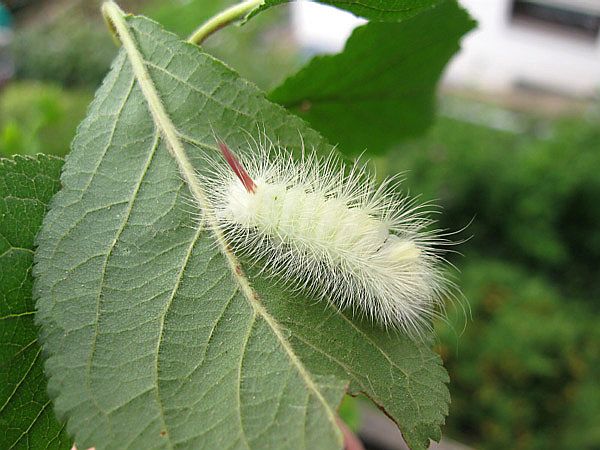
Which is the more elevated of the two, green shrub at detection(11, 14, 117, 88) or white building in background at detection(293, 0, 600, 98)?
white building in background at detection(293, 0, 600, 98)

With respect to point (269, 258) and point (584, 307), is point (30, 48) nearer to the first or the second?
point (584, 307)

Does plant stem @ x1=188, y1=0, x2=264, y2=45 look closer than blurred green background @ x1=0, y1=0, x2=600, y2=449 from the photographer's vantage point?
Yes

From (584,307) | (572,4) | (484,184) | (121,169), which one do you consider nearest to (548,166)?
(484,184)


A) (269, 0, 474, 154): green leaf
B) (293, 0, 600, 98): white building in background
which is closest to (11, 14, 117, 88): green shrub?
(293, 0, 600, 98): white building in background

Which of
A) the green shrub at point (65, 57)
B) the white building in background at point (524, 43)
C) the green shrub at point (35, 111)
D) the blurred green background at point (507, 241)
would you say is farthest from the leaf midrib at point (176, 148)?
the green shrub at point (65, 57)

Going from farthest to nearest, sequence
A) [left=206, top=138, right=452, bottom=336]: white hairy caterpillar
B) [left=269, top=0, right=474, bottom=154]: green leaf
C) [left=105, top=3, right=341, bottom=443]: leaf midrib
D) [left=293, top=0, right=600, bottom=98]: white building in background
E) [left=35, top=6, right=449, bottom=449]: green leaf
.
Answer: [left=293, top=0, right=600, bottom=98]: white building in background < [left=269, top=0, right=474, bottom=154]: green leaf < [left=206, top=138, right=452, bottom=336]: white hairy caterpillar < [left=105, top=3, right=341, bottom=443]: leaf midrib < [left=35, top=6, right=449, bottom=449]: green leaf

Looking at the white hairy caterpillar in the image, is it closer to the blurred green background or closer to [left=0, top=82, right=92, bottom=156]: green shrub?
the blurred green background

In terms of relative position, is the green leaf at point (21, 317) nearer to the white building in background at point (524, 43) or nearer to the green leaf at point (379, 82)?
the green leaf at point (379, 82)
